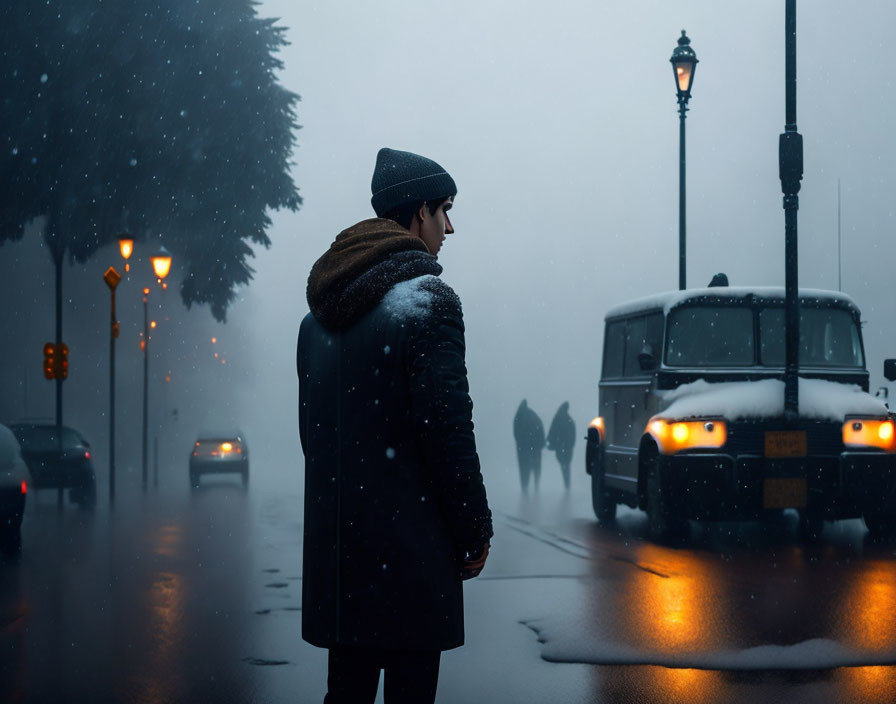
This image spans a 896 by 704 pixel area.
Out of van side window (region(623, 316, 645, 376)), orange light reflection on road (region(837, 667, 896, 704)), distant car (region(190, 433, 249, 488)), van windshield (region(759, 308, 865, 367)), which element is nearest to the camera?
orange light reflection on road (region(837, 667, 896, 704))

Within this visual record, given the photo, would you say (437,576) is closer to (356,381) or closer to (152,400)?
(356,381)

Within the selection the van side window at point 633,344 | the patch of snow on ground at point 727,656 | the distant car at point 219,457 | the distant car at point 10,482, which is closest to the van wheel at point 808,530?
the van side window at point 633,344

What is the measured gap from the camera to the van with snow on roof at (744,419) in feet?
42.6

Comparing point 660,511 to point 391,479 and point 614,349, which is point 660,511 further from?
point 391,479

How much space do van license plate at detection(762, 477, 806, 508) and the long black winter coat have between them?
9.82 m

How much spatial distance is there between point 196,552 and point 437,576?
11.3 metres

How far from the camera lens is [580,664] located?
7285mm

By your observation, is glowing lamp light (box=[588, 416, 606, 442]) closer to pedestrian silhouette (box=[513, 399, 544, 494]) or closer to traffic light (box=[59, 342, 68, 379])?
pedestrian silhouette (box=[513, 399, 544, 494])

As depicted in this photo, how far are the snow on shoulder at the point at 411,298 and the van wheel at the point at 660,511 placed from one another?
971 cm

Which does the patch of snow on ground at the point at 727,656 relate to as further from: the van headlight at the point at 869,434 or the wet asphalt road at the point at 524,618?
the van headlight at the point at 869,434

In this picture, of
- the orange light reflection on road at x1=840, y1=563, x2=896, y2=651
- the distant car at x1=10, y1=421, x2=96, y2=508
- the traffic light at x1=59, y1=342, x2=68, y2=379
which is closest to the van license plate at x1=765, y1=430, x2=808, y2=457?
the orange light reflection on road at x1=840, y1=563, x2=896, y2=651

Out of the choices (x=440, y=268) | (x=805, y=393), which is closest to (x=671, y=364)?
(x=805, y=393)

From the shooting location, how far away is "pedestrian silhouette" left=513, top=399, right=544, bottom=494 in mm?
28766

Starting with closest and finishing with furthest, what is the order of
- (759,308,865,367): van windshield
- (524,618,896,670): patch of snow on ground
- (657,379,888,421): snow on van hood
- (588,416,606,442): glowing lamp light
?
(524,618,896,670): patch of snow on ground, (657,379,888,421): snow on van hood, (759,308,865,367): van windshield, (588,416,606,442): glowing lamp light
